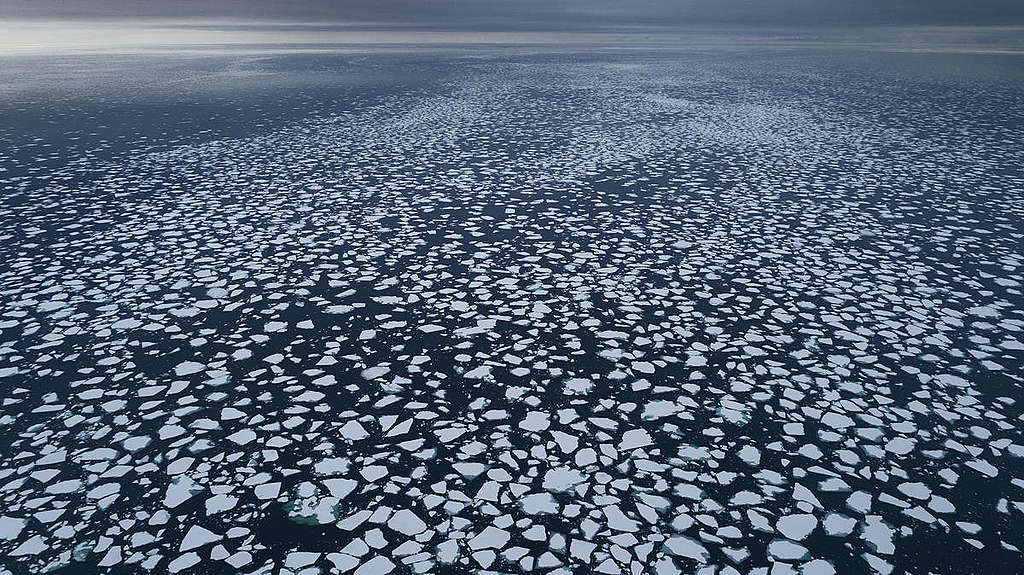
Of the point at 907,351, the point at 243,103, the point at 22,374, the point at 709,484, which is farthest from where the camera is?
the point at 243,103

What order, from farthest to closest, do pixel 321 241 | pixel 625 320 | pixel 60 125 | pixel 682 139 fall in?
pixel 60 125 → pixel 682 139 → pixel 321 241 → pixel 625 320

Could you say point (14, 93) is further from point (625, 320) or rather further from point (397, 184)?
point (625, 320)

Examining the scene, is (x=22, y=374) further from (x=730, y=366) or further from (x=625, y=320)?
(x=730, y=366)

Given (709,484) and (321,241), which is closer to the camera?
(709,484)

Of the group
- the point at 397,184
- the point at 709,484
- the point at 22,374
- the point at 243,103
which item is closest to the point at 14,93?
the point at 243,103

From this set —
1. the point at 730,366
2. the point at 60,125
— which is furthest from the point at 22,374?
the point at 60,125

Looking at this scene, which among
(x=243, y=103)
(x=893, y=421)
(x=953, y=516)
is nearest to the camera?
(x=953, y=516)
